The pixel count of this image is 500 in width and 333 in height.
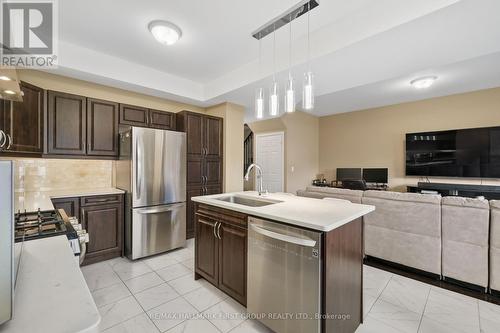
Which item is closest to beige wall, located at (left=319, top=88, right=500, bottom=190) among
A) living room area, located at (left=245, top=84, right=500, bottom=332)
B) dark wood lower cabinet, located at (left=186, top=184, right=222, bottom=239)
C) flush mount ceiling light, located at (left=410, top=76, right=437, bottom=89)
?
living room area, located at (left=245, top=84, right=500, bottom=332)

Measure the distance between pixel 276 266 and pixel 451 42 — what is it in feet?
8.76

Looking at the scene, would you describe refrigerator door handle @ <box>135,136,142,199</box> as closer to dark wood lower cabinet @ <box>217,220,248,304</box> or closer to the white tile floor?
the white tile floor

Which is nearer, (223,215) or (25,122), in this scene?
(223,215)

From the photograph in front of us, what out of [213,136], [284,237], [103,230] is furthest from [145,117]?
[284,237]

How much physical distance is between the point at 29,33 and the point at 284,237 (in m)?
3.40

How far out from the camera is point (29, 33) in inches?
93.3

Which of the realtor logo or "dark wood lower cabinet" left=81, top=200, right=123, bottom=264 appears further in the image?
"dark wood lower cabinet" left=81, top=200, right=123, bottom=264

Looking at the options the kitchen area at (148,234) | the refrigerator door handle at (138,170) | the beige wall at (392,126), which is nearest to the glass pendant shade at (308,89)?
the kitchen area at (148,234)

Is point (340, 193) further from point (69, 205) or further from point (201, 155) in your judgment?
point (69, 205)

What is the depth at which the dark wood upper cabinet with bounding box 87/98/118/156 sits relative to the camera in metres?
2.99

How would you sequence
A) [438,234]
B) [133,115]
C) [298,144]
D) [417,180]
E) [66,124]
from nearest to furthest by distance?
1. [438,234]
2. [66,124]
3. [133,115]
4. [417,180]
5. [298,144]

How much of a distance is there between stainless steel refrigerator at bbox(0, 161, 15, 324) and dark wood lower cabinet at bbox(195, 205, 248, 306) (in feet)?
4.55

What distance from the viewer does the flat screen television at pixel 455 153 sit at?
411 cm

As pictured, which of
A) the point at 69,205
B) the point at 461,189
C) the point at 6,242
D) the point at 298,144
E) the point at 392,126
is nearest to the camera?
the point at 6,242
